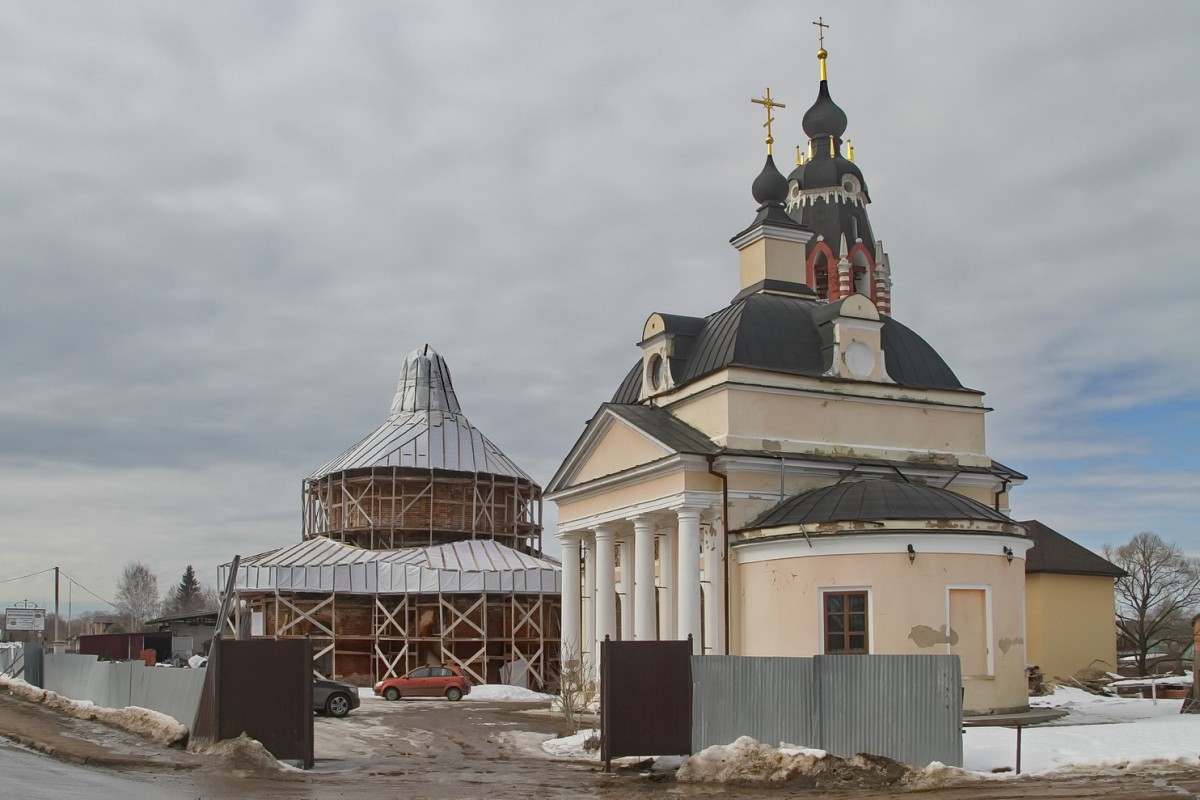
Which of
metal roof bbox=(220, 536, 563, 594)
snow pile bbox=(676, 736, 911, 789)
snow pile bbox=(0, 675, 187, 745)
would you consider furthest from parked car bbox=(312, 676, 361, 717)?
metal roof bbox=(220, 536, 563, 594)

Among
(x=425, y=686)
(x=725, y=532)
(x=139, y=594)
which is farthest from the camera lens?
(x=139, y=594)

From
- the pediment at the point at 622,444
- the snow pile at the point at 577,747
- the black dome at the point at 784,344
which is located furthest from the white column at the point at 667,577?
the snow pile at the point at 577,747

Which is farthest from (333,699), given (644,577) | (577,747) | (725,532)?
(577,747)

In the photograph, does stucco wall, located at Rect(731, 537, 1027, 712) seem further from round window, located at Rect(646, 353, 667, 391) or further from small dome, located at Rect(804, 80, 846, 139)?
small dome, located at Rect(804, 80, 846, 139)

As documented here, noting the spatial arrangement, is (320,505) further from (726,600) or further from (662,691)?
(662,691)

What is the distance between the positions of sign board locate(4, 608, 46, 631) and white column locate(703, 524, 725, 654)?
101ft

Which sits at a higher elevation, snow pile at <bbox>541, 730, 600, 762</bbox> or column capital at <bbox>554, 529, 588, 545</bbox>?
column capital at <bbox>554, 529, 588, 545</bbox>

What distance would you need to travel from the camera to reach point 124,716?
23484 millimetres

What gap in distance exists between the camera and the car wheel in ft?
95.6

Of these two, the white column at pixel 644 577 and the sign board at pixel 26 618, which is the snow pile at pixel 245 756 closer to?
the white column at pixel 644 577

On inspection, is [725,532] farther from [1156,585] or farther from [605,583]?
[1156,585]

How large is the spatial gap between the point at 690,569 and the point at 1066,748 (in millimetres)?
10105

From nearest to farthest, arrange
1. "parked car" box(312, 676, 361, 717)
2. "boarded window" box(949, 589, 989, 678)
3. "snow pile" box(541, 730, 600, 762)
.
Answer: "snow pile" box(541, 730, 600, 762)
"boarded window" box(949, 589, 989, 678)
"parked car" box(312, 676, 361, 717)

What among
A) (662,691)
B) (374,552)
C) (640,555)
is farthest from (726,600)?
(374,552)
